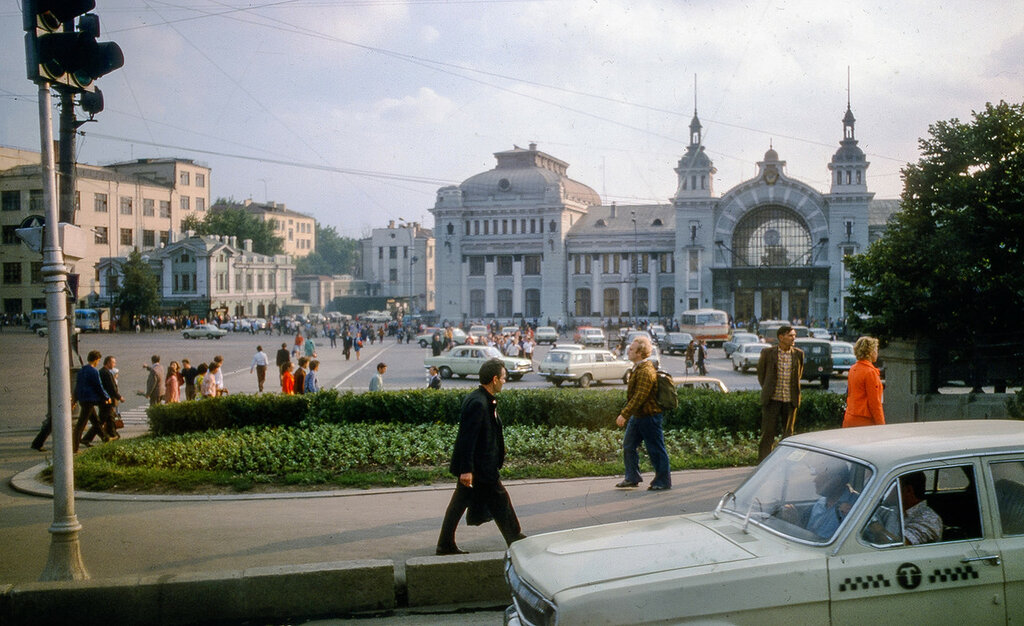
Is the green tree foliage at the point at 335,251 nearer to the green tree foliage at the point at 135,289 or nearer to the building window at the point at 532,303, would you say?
the building window at the point at 532,303

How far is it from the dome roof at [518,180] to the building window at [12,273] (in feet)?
233

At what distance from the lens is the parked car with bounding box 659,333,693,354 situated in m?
48.0

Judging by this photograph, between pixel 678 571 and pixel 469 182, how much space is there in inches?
3272

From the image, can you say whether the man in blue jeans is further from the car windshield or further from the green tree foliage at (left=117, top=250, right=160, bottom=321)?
the green tree foliage at (left=117, top=250, right=160, bottom=321)

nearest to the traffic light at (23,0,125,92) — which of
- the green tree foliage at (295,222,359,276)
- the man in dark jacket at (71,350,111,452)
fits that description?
the man in dark jacket at (71,350,111,452)

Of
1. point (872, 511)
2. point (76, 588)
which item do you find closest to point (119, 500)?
point (76, 588)

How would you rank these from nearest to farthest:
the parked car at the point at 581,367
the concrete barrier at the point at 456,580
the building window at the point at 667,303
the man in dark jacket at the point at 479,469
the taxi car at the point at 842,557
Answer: the taxi car at the point at 842,557 < the concrete barrier at the point at 456,580 < the man in dark jacket at the point at 479,469 < the parked car at the point at 581,367 < the building window at the point at 667,303

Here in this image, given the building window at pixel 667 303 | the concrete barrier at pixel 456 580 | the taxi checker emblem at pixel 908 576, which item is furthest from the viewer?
the building window at pixel 667 303

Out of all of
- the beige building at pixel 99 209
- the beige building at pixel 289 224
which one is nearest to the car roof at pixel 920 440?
the beige building at pixel 99 209

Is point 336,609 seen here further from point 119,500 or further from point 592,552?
point 119,500

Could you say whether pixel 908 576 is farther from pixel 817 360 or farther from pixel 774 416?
pixel 817 360

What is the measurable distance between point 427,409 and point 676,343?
3569 centimetres

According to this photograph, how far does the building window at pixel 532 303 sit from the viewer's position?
83.2m

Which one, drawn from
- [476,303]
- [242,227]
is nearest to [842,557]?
[476,303]
